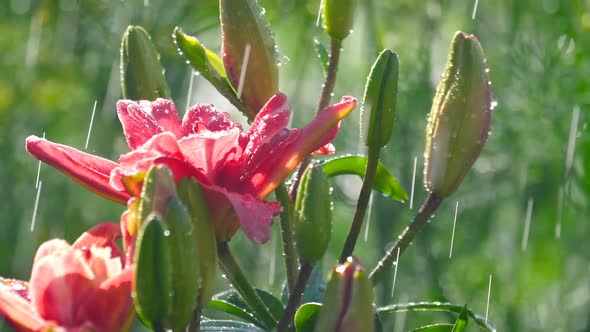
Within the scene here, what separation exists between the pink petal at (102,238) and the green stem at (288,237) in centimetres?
16

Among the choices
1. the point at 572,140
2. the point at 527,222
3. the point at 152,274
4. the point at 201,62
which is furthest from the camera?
the point at 527,222

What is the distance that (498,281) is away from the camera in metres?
2.85

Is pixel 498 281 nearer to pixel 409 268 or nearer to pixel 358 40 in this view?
pixel 409 268

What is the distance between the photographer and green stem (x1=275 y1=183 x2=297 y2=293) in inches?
40.4

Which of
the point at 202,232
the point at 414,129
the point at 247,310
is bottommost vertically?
the point at 247,310

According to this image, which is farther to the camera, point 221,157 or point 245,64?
point 245,64

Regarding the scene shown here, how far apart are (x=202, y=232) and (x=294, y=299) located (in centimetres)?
12

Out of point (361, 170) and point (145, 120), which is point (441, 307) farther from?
point (145, 120)

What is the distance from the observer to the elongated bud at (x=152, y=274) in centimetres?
79

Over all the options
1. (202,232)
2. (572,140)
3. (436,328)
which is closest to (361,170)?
(436,328)

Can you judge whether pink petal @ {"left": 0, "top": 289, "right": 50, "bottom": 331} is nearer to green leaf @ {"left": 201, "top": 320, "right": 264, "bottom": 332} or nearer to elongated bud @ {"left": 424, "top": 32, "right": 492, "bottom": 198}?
green leaf @ {"left": 201, "top": 320, "right": 264, "bottom": 332}

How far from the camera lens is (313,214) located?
0.93 metres

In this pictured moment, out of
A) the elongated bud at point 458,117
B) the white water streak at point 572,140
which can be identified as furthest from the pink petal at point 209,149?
the white water streak at point 572,140

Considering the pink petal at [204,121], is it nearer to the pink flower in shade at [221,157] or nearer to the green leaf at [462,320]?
the pink flower in shade at [221,157]
